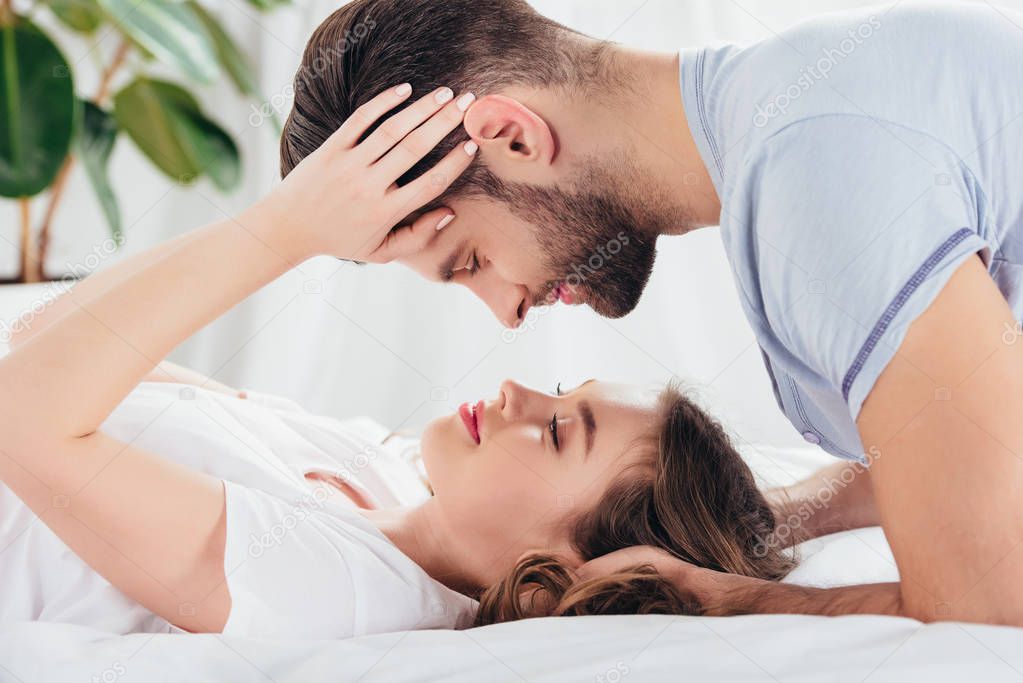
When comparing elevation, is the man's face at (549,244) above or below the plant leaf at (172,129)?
above

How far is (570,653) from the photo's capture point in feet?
2.77

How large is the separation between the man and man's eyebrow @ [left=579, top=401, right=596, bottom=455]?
0.15 meters

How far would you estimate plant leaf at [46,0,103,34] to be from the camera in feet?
7.11

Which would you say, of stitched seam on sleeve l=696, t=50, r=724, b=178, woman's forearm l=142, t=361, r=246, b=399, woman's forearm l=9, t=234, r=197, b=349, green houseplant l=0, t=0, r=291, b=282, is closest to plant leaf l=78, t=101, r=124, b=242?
green houseplant l=0, t=0, r=291, b=282

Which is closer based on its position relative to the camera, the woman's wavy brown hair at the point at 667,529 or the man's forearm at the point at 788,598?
the man's forearm at the point at 788,598

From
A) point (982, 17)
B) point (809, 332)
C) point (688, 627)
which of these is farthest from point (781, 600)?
point (982, 17)

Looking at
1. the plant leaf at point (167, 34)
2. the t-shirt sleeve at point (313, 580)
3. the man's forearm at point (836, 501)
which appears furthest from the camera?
the plant leaf at point (167, 34)

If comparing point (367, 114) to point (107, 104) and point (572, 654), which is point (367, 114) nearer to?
point (572, 654)

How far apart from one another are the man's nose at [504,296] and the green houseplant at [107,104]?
1156 millimetres

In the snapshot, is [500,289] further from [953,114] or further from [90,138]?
[90,138]

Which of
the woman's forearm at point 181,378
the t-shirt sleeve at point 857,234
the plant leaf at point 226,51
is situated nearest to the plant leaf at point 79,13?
the plant leaf at point 226,51

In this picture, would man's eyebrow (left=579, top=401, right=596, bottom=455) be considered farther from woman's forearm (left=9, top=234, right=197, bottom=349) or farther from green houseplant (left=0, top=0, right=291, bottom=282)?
green houseplant (left=0, top=0, right=291, bottom=282)

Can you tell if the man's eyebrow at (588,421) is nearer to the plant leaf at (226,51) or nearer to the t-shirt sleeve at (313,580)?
the t-shirt sleeve at (313,580)

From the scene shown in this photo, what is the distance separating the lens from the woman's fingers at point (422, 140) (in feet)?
3.59
